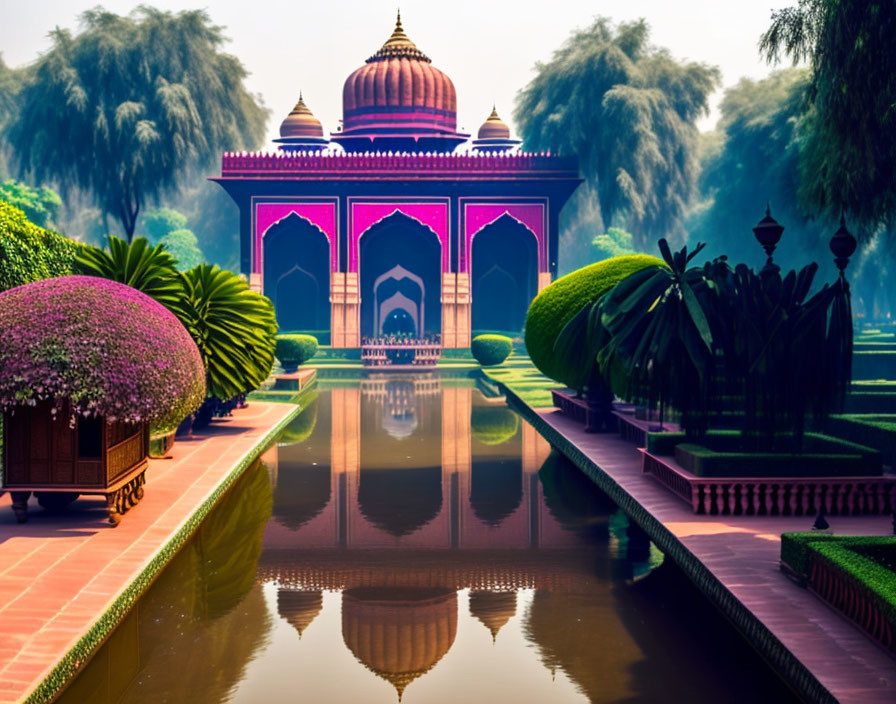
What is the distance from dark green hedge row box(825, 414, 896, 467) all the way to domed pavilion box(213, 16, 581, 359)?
25.9 metres

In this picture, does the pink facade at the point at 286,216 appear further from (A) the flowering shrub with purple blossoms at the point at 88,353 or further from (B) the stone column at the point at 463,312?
(A) the flowering shrub with purple blossoms at the point at 88,353

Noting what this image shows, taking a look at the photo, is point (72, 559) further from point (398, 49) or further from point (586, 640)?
point (398, 49)

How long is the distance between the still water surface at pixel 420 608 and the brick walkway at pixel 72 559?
1.08 feet

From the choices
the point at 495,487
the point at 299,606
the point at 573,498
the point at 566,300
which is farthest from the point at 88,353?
the point at 566,300

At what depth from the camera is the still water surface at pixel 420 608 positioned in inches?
314

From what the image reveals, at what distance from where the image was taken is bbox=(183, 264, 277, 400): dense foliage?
2039cm

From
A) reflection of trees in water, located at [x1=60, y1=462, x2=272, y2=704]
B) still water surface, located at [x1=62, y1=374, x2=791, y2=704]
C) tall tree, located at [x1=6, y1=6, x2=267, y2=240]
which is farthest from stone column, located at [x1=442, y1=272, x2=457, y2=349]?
reflection of trees in water, located at [x1=60, y1=462, x2=272, y2=704]

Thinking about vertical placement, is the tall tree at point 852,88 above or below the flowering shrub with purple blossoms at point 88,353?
above

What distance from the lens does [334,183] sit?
147ft

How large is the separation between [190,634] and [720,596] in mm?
4519

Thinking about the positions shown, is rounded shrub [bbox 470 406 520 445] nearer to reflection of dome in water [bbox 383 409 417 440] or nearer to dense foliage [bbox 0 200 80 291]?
reflection of dome in water [bbox 383 409 417 440]

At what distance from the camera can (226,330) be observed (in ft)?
67.7

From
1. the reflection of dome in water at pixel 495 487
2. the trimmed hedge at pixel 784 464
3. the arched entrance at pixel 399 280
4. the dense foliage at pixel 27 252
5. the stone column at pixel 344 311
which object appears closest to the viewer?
the trimmed hedge at pixel 784 464

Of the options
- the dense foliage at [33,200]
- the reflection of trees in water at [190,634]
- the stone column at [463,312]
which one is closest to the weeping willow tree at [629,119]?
the stone column at [463,312]
